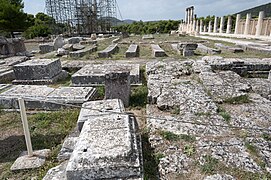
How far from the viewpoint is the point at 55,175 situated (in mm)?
2465

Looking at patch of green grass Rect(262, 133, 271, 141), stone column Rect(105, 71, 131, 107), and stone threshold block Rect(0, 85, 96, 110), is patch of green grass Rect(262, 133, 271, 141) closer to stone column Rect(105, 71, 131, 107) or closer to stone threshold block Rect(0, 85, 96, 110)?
stone column Rect(105, 71, 131, 107)

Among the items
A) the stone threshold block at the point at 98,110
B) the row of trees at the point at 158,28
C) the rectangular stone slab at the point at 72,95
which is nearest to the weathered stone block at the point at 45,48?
the rectangular stone slab at the point at 72,95

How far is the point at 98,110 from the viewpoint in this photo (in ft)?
11.5

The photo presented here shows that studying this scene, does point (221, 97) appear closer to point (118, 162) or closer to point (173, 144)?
point (173, 144)

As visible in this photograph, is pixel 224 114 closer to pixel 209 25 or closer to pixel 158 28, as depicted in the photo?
pixel 209 25

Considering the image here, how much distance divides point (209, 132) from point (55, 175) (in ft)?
7.52

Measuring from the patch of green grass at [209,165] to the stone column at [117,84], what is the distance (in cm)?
282

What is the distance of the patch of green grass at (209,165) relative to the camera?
8.05 feet

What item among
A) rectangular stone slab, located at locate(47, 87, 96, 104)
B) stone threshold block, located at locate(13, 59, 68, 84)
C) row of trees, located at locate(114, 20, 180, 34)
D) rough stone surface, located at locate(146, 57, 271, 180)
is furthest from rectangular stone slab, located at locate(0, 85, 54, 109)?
row of trees, located at locate(114, 20, 180, 34)

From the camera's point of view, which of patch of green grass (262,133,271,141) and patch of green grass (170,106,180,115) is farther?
patch of green grass (170,106,180,115)

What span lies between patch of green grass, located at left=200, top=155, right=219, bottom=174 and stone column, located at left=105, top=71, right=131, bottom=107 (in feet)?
9.25

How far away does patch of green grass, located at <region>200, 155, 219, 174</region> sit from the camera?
245 centimetres

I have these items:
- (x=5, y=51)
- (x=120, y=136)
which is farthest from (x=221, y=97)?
(x=5, y=51)

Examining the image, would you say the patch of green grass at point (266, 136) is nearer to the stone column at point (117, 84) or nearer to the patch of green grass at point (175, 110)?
the patch of green grass at point (175, 110)
